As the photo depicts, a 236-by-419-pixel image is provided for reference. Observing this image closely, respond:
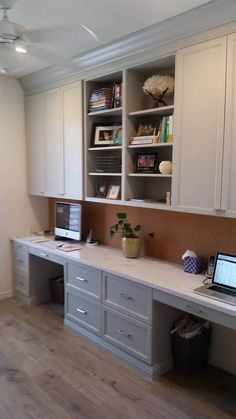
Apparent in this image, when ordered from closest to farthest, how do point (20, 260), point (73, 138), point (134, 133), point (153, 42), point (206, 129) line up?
point (206, 129)
point (153, 42)
point (134, 133)
point (73, 138)
point (20, 260)

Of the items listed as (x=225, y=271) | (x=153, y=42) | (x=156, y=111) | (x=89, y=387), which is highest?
(x=153, y=42)

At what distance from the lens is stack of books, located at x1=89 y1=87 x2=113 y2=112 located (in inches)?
126

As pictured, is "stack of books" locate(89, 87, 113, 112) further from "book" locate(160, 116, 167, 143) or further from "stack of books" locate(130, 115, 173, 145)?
"book" locate(160, 116, 167, 143)

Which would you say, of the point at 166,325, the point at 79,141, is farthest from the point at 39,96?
the point at 166,325

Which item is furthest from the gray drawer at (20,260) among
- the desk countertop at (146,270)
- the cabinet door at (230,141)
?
the cabinet door at (230,141)

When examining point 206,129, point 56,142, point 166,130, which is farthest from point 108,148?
point 206,129

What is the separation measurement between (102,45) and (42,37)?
51 centimetres

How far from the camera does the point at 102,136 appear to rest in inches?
132

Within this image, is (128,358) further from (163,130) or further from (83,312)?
(163,130)

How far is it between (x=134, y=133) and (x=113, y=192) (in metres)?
0.59

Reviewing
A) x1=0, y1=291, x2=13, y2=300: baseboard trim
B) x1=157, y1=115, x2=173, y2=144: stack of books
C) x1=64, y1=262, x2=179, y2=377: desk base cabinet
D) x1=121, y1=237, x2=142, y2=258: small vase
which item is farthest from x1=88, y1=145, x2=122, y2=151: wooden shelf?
x1=0, y1=291, x2=13, y2=300: baseboard trim

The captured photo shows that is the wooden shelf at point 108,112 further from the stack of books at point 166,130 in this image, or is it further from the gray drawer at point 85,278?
the gray drawer at point 85,278

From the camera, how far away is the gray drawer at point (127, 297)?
254 centimetres

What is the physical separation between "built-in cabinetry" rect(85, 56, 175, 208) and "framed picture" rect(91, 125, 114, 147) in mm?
23
